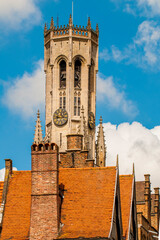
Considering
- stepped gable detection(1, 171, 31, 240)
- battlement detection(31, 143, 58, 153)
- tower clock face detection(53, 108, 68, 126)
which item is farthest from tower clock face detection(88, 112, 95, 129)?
battlement detection(31, 143, 58, 153)

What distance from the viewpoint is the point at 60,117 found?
10744cm

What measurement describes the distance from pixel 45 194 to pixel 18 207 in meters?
2.07

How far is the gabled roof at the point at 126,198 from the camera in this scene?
32969 mm

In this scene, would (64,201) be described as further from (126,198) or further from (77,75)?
(77,75)

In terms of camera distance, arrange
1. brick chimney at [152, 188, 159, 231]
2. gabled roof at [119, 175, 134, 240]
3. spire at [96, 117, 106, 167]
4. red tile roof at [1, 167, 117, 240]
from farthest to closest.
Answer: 1. spire at [96, 117, 106, 167]
2. brick chimney at [152, 188, 159, 231]
3. gabled roof at [119, 175, 134, 240]
4. red tile roof at [1, 167, 117, 240]

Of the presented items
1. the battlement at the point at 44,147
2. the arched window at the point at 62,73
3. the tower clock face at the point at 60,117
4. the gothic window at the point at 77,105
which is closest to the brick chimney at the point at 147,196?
the battlement at the point at 44,147

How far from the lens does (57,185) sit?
30281 mm

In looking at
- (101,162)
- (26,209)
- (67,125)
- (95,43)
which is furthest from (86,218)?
(95,43)

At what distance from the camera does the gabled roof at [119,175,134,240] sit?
108 feet

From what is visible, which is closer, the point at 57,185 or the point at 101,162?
the point at 57,185

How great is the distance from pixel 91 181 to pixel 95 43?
8144 cm

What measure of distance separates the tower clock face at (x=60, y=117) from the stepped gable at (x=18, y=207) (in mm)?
73773

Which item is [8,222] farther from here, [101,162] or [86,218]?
[101,162]

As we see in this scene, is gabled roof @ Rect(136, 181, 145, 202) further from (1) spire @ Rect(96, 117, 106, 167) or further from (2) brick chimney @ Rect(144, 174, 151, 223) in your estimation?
(1) spire @ Rect(96, 117, 106, 167)
